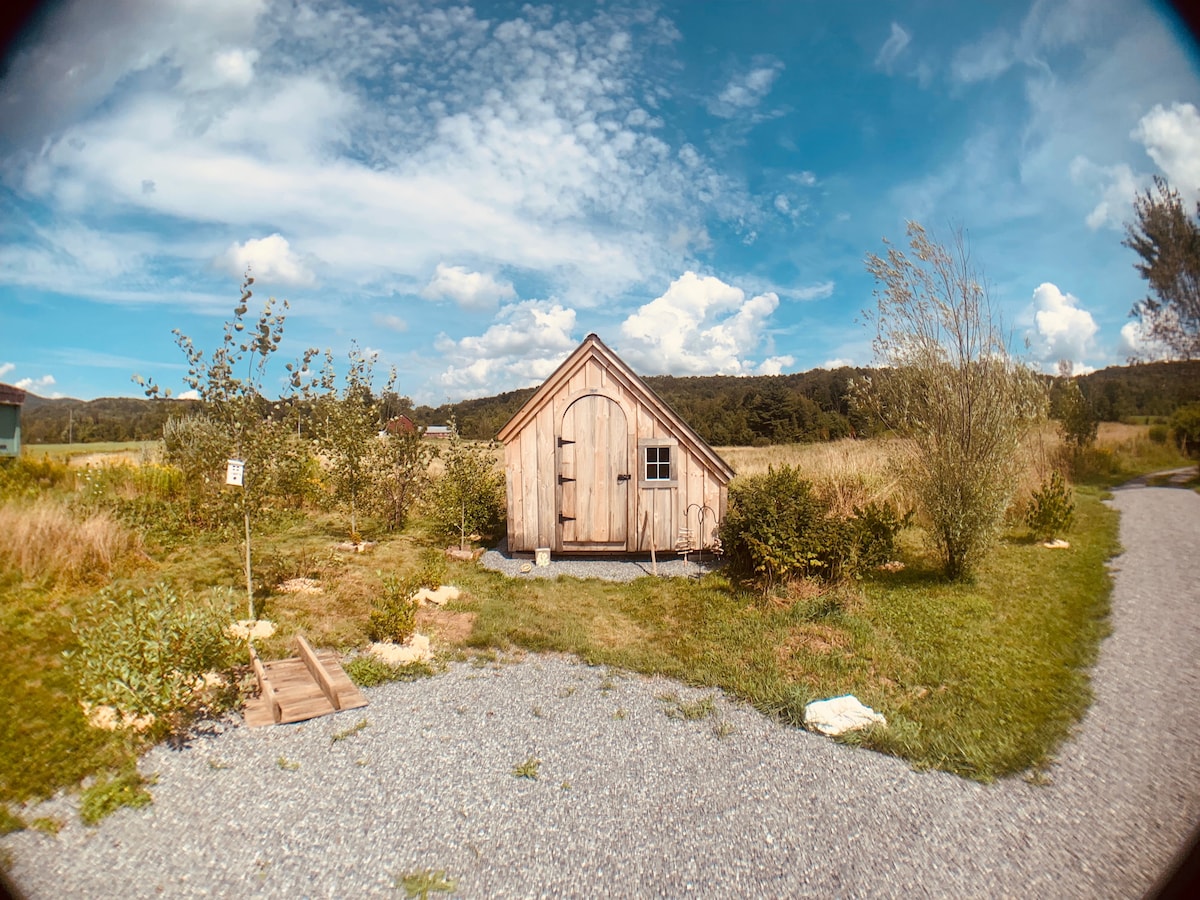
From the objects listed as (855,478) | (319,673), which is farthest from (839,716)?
(855,478)

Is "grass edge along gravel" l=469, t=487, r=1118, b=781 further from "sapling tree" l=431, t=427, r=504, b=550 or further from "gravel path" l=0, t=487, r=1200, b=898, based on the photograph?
"sapling tree" l=431, t=427, r=504, b=550

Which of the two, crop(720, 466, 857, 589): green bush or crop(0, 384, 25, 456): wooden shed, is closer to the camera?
crop(720, 466, 857, 589): green bush

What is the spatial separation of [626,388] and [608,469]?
69.5 inches

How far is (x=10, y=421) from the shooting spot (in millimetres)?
16734

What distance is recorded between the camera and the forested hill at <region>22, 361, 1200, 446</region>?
4372mm

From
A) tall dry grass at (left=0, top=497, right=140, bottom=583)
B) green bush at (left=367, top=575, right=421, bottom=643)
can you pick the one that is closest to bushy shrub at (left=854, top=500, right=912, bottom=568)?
green bush at (left=367, top=575, right=421, bottom=643)

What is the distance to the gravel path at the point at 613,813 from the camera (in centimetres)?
339

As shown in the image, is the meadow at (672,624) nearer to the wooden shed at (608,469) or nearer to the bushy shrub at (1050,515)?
the bushy shrub at (1050,515)

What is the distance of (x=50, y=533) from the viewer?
9102mm

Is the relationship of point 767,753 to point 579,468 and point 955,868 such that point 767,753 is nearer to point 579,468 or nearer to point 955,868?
point 955,868

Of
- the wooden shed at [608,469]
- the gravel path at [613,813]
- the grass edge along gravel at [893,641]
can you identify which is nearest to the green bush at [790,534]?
the grass edge along gravel at [893,641]

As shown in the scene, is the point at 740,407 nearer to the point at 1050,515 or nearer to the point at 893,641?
the point at 1050,515

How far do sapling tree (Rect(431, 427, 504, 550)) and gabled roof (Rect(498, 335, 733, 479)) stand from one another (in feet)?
7.44

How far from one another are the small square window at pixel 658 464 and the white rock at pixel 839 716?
6.73 m
